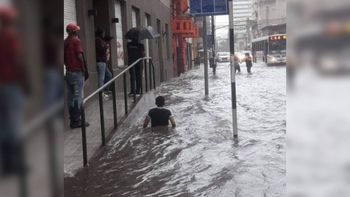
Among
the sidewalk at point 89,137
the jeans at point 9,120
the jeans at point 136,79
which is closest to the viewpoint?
the jeans at point 9,120

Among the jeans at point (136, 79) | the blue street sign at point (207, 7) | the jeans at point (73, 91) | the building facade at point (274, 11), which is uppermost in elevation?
the blue street sign at point (207, 7)

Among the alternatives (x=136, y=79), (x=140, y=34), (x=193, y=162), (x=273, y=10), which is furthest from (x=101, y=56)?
(x=273, y=10)

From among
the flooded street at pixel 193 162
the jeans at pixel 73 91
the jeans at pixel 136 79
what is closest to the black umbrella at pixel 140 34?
the jeans at pixel 136 79

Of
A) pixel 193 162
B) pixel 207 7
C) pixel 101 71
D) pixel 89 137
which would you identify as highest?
pixel 207 7

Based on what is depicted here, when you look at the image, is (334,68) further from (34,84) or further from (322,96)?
(34,84)

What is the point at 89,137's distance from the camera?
24.3 feet

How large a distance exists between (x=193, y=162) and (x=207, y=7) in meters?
5.34

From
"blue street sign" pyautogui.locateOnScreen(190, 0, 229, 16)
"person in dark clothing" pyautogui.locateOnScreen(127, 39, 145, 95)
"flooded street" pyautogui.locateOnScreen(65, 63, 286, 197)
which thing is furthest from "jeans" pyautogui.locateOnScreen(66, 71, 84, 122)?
"person in dark clothing" pyautogui.locateOnScreen(127, 39, 145, 95)

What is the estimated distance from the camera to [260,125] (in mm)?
9305

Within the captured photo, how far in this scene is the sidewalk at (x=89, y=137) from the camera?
6189 millimetres

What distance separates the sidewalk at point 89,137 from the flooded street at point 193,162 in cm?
15

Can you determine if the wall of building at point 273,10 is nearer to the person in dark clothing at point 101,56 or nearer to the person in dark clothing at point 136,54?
the person in dark clothing at point 101,56

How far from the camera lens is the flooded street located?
17.0ft

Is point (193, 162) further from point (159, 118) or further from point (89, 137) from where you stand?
point (159, 118)
